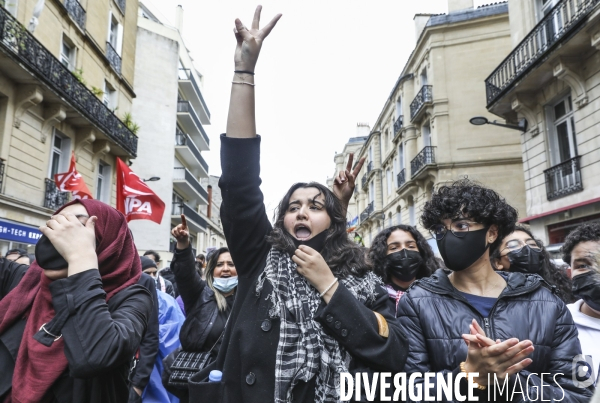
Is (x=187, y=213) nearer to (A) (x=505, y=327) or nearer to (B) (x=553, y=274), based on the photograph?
(B) (x=553, y=274)

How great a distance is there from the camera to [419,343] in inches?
82.8

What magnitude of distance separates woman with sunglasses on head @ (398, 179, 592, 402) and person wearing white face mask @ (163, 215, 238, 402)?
1.99 meters

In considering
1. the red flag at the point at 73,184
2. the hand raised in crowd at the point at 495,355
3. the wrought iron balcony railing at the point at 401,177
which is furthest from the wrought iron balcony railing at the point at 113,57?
the hand raised in crowd at the point at 495,355

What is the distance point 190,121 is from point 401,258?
3044cm

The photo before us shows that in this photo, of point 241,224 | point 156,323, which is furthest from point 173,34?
point 241,224

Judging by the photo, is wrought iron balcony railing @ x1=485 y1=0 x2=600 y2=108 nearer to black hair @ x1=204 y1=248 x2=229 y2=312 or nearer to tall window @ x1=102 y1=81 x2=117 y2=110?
black hair @ x1=204 y1=248 x2=229 y2=312

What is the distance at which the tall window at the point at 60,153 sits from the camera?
1477cm

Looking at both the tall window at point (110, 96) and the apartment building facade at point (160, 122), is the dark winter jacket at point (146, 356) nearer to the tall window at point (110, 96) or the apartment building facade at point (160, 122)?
the tall window at point (110, 96)

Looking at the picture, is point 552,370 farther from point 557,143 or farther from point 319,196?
point 557,143

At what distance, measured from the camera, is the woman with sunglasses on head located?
1.77 meters

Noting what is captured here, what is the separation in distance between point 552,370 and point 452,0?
81.3 feet

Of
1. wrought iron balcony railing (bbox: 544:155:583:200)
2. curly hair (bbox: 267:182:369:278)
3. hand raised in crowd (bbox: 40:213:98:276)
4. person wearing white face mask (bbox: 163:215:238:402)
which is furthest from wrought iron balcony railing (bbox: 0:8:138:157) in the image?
wrought iron balcony railing (bbox: 544:155:583:200)

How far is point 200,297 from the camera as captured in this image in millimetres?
4070

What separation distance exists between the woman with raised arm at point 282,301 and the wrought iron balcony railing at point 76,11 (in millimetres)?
16056
